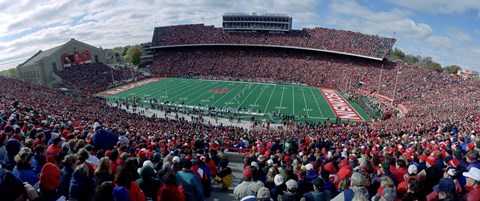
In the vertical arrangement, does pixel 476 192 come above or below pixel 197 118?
above

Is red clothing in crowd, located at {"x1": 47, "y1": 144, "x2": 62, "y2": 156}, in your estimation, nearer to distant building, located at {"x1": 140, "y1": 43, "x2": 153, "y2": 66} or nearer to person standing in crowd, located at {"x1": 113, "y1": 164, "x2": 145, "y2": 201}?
person standing in crowd, located at {"x1": 113, "y1": 164, "x2": 145, "y2": 201}

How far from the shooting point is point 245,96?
3994 centimetres

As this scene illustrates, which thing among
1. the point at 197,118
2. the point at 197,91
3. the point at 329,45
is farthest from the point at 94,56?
the point at 329,45

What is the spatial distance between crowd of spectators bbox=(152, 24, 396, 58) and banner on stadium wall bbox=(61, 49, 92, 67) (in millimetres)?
17688

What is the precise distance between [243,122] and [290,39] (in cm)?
3868

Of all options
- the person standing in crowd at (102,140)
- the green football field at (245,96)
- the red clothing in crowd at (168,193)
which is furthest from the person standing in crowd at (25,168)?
the green football field at (245,96)

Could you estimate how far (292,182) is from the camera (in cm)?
423

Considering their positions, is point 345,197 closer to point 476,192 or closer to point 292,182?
point 292,182

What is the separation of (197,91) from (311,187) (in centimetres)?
3960

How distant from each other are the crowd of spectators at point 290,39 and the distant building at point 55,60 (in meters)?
17.3

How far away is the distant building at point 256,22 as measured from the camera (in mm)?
64562

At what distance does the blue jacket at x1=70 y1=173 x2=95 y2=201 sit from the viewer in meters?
3.92

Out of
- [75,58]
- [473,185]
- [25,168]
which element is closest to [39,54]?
[75,58]

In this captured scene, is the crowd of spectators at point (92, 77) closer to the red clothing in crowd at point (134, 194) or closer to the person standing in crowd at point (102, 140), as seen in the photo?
the person standing in crowd at point (102, 140)
